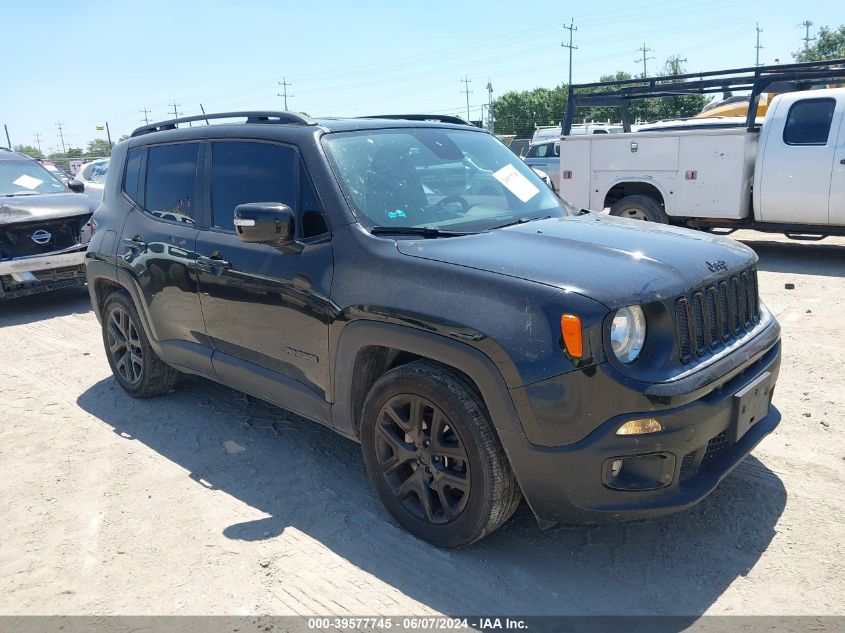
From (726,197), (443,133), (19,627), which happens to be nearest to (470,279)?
(443,133)

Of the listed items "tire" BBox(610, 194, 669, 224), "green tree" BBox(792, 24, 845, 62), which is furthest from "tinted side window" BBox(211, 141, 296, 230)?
"green tree" BBox(792, 24, 845, 62)

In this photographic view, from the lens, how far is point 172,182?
15.0 feet

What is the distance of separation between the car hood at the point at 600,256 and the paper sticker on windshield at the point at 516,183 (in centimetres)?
46

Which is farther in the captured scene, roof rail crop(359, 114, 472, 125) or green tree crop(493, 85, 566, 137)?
green tree crop(493, 85, 566, 137)

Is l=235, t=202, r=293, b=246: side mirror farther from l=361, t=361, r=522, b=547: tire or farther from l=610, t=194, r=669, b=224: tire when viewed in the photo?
l=610, t=194, r=669, b=224: tire

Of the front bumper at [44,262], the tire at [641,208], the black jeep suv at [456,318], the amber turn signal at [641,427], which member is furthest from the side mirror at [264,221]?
the tire at [641,208]

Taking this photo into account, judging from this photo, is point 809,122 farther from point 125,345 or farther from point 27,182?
point 27,182

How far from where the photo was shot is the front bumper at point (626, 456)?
8.61ft

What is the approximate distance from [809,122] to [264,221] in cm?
815

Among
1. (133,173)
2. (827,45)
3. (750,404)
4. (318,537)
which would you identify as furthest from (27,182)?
(827,45)

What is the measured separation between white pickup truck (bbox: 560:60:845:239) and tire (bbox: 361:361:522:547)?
7734 mm

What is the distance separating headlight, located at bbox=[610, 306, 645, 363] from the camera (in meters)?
2.68

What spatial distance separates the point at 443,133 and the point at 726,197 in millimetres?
6560

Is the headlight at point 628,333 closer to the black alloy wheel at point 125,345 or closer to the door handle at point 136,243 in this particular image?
the door handle at point 136,243
